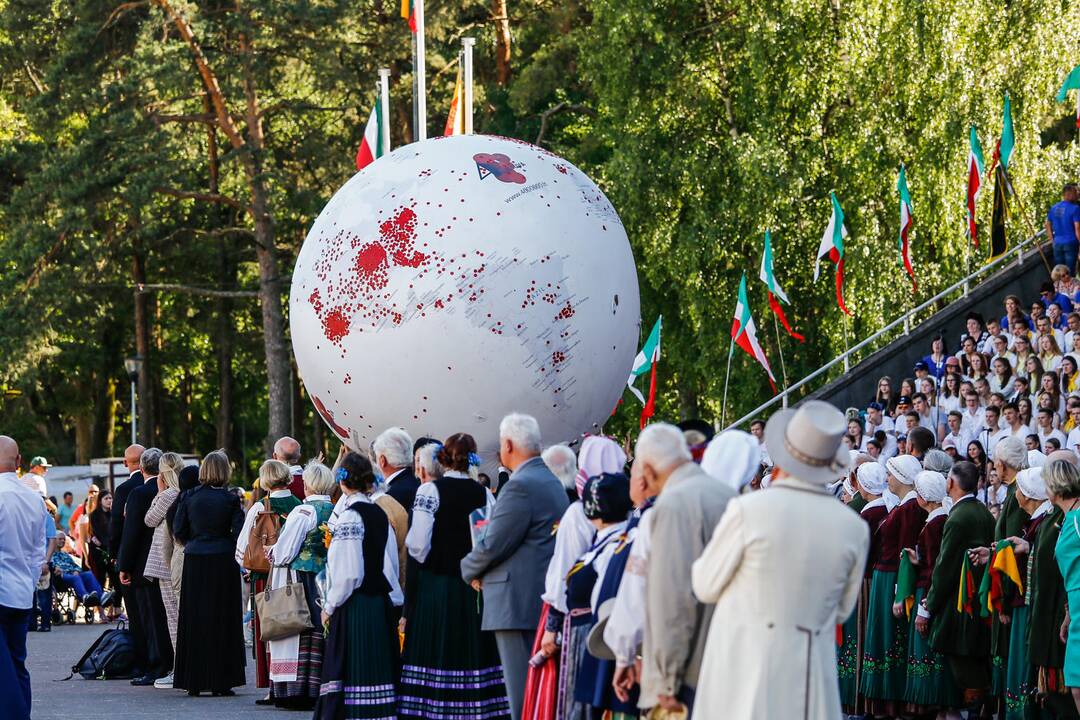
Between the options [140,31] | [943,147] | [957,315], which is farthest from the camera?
[140,31]

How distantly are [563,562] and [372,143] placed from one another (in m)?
14.3

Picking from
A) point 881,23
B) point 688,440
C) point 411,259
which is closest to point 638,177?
point 881,23

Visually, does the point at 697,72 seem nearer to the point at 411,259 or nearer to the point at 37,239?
the point at 37,239

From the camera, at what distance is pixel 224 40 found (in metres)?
37.2

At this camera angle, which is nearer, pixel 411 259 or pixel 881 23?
pixel 411 259

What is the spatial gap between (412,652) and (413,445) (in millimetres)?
1611

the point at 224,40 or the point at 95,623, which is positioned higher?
the point at 224,40

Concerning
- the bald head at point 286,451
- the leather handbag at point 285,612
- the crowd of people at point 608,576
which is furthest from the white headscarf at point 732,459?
the bald head at point 286,451

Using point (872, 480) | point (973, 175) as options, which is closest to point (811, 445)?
point (872, 480)

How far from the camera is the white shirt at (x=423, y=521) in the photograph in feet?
33.5

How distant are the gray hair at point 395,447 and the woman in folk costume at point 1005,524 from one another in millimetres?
3663

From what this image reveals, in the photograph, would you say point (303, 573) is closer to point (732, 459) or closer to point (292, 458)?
point (292, 458)

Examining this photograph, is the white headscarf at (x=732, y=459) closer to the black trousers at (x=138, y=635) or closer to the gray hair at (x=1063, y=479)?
the gray hair at (x=1063, y=479)

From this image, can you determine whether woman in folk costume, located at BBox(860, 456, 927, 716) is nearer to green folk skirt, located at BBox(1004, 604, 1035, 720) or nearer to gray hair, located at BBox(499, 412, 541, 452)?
green folk skirt, located at BBox(1004, 604, 1035, 720)
